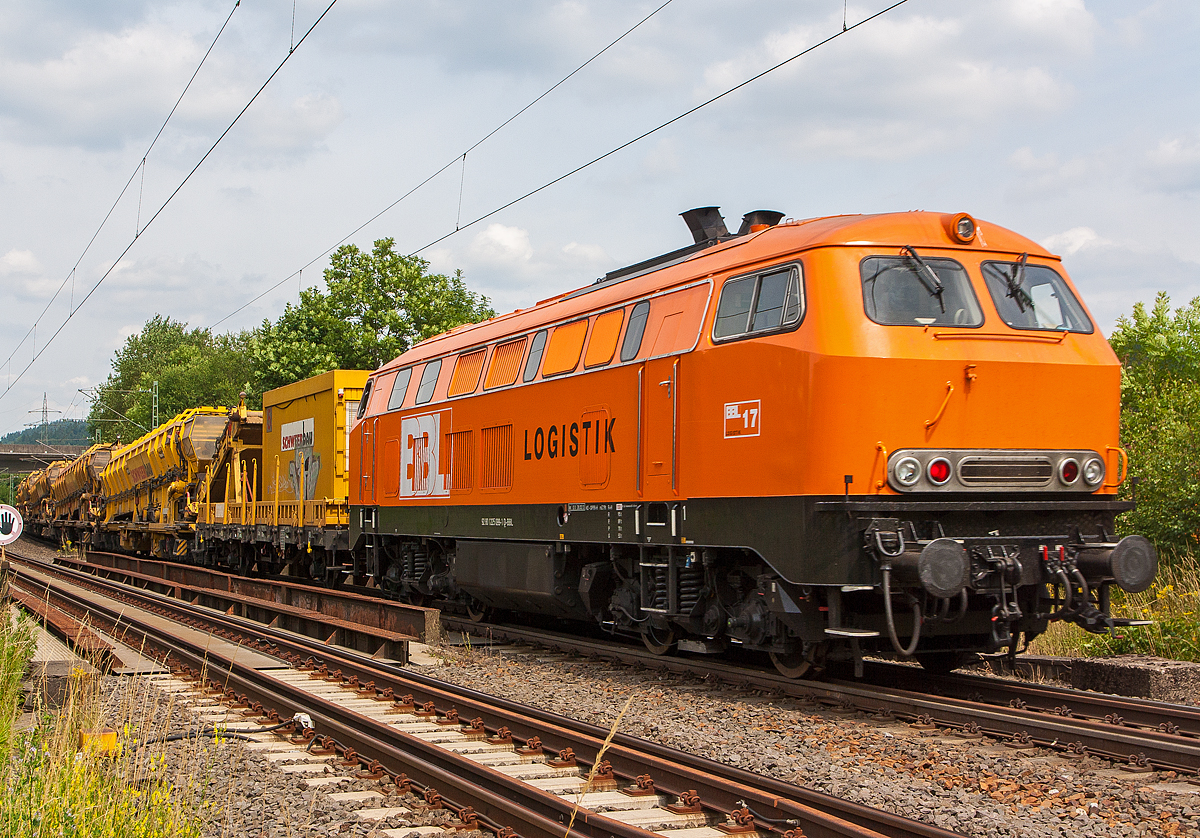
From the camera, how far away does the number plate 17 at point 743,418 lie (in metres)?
9.25

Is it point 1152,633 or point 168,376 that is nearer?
point 1152,633

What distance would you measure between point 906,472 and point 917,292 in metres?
1.59

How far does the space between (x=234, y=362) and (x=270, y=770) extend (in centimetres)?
8247

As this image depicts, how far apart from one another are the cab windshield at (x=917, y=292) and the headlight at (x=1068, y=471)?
1335mm

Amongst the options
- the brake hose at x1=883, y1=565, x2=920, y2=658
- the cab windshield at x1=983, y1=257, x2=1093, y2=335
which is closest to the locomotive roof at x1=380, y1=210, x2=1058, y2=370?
the cab windshield at x1=983, y1=257, x2=1093, y2=335

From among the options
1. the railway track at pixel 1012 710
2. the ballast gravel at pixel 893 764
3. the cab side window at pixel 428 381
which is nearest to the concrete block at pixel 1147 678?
the railway track at pixel 1012 710

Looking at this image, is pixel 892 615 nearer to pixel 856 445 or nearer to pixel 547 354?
pixel 856 445

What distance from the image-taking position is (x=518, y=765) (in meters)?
7.49

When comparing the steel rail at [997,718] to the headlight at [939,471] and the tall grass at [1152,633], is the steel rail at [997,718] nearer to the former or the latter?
the headlight at [939,471]

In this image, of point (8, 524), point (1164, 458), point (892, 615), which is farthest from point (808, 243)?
point (1164, 458)

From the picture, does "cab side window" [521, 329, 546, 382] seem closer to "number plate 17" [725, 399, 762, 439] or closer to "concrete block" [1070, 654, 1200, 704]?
"number plate 17" [725, 399, 762, 439]

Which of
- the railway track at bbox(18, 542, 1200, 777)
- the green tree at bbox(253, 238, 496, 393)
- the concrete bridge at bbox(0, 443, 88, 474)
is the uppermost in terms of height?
the green tree at bbox(253, 238, 496, 393)

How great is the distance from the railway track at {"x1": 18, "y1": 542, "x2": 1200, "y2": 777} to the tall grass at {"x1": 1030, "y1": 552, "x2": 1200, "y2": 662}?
202cm

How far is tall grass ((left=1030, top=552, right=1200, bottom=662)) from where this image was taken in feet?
36.0
